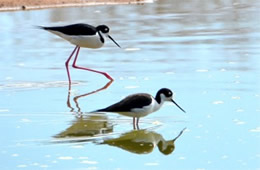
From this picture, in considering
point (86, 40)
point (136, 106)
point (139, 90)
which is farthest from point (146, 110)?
point (86, 40)

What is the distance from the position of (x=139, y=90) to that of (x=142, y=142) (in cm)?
220

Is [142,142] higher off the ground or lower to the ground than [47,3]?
higher

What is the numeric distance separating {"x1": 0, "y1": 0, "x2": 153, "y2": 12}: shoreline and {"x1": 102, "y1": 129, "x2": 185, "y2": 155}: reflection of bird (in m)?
12.1

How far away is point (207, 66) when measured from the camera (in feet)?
35.4

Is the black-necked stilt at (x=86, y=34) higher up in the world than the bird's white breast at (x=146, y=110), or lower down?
lower down

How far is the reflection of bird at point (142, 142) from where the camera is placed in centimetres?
698

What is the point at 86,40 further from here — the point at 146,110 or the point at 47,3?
the point at 47,3

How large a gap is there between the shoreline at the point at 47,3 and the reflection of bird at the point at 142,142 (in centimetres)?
1209

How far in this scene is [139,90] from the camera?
938cm

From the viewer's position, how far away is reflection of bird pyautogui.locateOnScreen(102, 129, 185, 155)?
6.98 metres

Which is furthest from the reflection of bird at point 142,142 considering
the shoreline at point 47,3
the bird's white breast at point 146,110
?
the shoreline at point 47,3

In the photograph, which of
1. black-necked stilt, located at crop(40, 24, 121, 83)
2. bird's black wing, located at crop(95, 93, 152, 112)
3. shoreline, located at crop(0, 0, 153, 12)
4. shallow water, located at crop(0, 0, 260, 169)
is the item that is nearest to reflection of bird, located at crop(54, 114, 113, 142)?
shallow water, located at crop(0, 0, 260, 169)

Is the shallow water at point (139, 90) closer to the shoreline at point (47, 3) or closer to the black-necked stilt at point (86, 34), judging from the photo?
the black-necked stilt at point (86, 34)

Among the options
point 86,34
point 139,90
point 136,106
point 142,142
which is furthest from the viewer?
point 86,34
